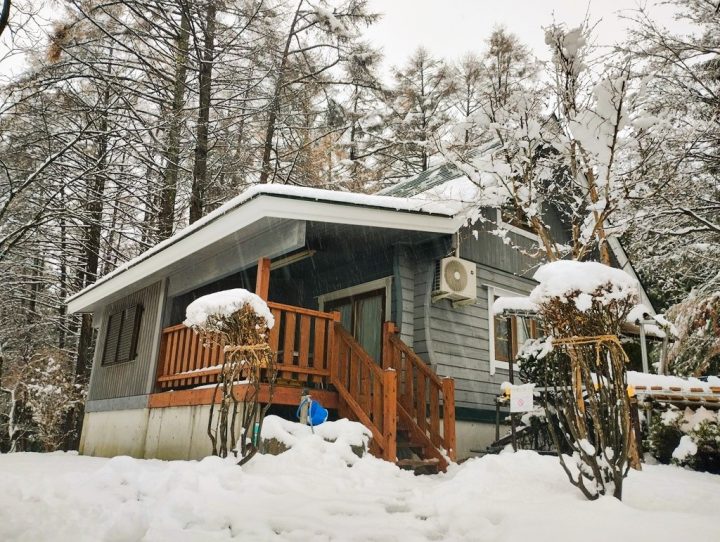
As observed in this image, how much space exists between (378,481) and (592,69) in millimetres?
6686

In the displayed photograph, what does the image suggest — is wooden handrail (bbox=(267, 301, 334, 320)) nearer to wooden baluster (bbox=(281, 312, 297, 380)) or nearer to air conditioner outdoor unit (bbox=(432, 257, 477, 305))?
wooden baluster (bbox=(281, 312, 297, 380))

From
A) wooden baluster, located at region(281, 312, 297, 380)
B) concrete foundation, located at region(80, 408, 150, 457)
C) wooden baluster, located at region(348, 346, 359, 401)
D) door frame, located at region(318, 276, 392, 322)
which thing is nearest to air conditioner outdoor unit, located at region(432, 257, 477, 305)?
door frame, located at region(318, 276, 392, 322)

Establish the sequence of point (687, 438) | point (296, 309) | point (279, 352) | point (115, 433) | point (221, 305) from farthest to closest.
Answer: point (115, 433)
point (279, 352)
point (296, 309)
point (687, 438)
point (221, 305)

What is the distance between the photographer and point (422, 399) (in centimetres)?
705

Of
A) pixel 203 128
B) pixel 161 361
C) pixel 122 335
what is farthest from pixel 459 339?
pixel 203 128

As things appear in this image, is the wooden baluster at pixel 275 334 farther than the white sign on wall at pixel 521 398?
Yes

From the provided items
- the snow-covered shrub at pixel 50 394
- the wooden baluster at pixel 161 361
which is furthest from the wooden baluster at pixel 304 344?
the snow-covered shrub at pixel 50 394

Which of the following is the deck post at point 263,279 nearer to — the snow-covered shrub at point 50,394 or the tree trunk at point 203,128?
the tree trunk at point 203,128

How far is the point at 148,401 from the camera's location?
8742 millimetres

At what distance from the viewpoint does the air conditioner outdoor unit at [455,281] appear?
795 centimetres

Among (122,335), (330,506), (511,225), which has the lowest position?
(330,506)

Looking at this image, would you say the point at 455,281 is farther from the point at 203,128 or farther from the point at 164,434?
the point at 203,128

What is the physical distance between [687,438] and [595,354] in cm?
381

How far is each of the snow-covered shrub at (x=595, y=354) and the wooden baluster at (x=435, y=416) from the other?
3.23m
